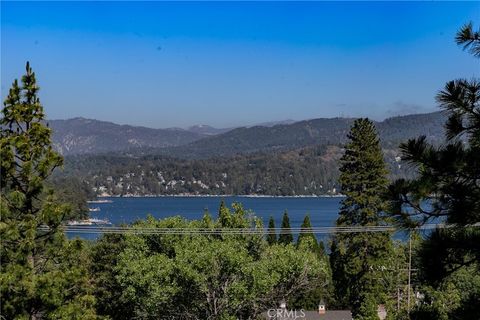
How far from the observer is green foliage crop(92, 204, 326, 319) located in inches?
685

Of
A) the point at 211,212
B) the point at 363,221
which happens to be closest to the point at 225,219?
the point at 363,221

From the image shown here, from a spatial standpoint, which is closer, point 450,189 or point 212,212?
point 450,189

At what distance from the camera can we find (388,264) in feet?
89.7

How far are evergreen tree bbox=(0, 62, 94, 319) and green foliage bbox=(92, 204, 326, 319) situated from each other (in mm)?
6377

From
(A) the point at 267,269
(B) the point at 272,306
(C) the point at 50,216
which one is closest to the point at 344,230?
(B) the point at 272,306

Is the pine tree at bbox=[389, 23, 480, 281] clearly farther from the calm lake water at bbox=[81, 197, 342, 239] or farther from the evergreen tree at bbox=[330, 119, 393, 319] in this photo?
the calm lake water at bbox=[81, 197, 342, 239]

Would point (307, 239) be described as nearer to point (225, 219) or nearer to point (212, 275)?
point (225, 219)

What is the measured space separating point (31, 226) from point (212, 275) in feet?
25.2

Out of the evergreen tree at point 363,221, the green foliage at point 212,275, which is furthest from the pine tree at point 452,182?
the evergreen tree at point 363,221

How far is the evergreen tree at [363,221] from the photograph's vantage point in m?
27.3

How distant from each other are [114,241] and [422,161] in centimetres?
2155

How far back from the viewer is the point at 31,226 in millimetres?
10625

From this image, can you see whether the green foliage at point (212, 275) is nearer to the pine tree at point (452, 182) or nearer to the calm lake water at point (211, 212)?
the pine tree at point (452, 182)

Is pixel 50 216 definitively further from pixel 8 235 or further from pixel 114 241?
pixel 114 241
